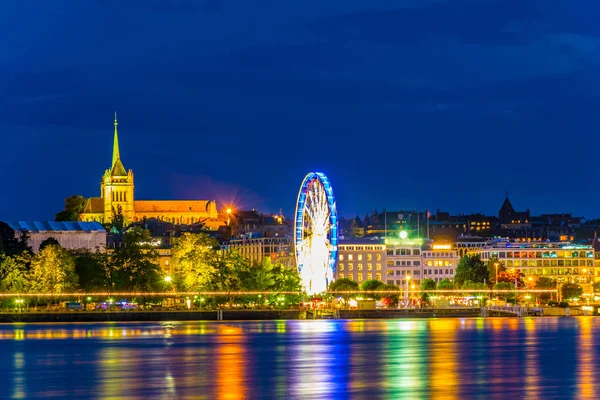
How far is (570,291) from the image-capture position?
197 meters

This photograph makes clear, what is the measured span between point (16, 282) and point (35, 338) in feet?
138

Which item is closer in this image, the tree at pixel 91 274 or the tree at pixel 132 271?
the tree at pixel 132 271

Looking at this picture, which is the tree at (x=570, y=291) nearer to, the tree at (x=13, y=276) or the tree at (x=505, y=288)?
the tree at (x=505, y=288)

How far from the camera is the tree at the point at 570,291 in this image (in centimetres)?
19600

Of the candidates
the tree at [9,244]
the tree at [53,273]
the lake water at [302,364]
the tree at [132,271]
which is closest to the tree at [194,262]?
the tree at [132,271]

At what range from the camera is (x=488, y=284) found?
641 feet

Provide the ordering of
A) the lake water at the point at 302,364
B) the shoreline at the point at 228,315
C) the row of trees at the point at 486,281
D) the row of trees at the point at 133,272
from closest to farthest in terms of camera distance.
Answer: the lake water at the point at 302,364 < the shoreline at the point at 228,315 < the row of trees at the point at 133,272 < the row of trees at the point at 486,281

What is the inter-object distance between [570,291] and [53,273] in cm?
8094

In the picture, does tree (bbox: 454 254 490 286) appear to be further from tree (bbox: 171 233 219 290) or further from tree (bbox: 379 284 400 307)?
tree (bbox: 171 233 219 290)

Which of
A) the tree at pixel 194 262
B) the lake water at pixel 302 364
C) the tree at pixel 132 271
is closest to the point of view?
the lake water at pixel 302 364

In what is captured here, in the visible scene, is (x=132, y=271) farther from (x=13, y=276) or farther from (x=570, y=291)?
(x=570, y=291)

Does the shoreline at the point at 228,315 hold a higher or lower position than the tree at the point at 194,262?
lower

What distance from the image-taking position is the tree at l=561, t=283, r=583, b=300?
7717 inches

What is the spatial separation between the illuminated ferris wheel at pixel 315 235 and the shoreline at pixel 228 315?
12540 millimetres
